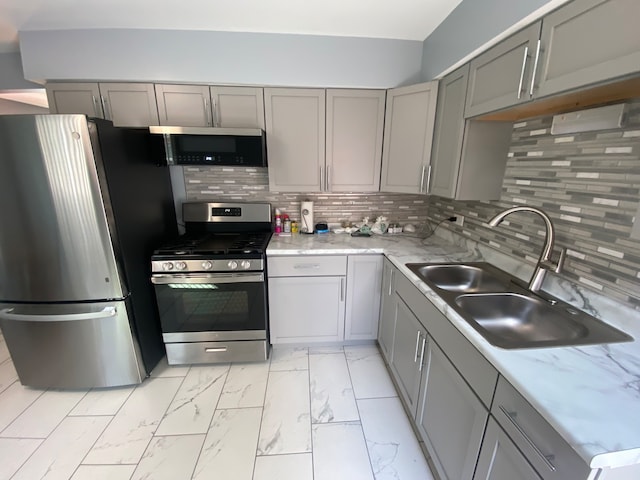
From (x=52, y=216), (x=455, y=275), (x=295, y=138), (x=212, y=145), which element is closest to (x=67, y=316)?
(x=52, y=216)

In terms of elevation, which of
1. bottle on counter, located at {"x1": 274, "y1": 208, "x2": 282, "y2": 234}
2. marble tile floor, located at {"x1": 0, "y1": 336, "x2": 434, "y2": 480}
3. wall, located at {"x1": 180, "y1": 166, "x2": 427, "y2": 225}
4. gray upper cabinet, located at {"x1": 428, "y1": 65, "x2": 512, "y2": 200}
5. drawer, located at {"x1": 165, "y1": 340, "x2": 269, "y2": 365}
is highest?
gray upper cabinet, located at {"x1": 428, "y1": 65, "x2": 512, "y2": 200}

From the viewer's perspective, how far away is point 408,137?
6.75 feet

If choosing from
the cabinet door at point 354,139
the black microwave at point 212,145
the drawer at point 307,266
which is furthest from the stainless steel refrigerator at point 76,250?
the cabinet door at point 354,139

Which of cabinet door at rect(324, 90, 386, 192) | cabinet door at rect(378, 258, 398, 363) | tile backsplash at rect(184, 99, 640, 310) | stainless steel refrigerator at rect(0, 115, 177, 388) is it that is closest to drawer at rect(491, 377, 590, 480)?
tile backsplash at rect(184, 99, 640, 310)

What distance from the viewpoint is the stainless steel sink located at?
0.99m

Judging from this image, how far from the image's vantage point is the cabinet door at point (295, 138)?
82.4 inches

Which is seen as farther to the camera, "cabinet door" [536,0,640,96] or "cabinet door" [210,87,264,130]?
"cabinet door" [210,87,264,130]

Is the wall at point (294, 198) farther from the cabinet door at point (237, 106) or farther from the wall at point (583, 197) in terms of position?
the wall at point (583, 197)

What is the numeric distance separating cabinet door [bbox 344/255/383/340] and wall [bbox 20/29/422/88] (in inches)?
54.8

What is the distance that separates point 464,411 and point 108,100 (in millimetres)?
2914

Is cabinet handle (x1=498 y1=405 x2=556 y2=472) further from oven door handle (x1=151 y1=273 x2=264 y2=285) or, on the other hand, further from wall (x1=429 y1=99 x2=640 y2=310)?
oven door handle (x1=151 y1=273 x2=264 y2=285)

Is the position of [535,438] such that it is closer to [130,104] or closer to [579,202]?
[579,202]

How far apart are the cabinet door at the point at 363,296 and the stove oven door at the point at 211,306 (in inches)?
26.7

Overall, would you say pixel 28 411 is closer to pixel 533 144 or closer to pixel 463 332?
pixel 463 332
